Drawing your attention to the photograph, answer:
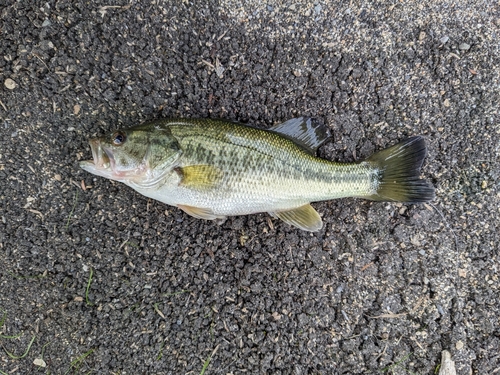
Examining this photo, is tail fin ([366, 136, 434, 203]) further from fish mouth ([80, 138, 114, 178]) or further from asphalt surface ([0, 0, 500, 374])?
fish mouth ([80, 138, 114, 178])

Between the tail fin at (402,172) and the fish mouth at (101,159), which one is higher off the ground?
the tail fin at (402,172)

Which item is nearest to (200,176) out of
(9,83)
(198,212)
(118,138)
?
(198,212)

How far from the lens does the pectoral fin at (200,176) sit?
2.49 m

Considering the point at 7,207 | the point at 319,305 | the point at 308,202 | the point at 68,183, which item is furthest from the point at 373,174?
the point at 7,207

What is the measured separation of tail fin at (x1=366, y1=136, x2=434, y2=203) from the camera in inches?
105

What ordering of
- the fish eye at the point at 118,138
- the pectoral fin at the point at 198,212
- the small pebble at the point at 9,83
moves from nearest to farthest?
the fish eye at the point at 118,138, the pectoral fin at the point at 198,212, the small pebble at the point at 9,83

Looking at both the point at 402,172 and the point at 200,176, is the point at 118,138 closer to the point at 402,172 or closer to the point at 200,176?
the point at 200,176

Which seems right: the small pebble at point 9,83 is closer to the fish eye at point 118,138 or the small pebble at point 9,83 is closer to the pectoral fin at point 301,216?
the fish eye at point 118,138

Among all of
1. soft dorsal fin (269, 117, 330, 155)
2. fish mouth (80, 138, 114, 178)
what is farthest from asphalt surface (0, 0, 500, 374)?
fish mouth (80, 138, 114, 178)

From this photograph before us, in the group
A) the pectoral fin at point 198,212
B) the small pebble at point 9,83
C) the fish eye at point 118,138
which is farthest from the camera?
the small pebble at point 9,83

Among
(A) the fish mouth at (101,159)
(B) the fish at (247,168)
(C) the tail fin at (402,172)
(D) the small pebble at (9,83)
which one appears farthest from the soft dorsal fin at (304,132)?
(D) the small pebble at (9,83)

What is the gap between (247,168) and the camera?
2527 millimetres

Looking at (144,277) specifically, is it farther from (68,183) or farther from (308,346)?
(308,346)

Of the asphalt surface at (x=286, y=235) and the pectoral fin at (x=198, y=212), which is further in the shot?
the asphalt surface at (x=286, y=235)
